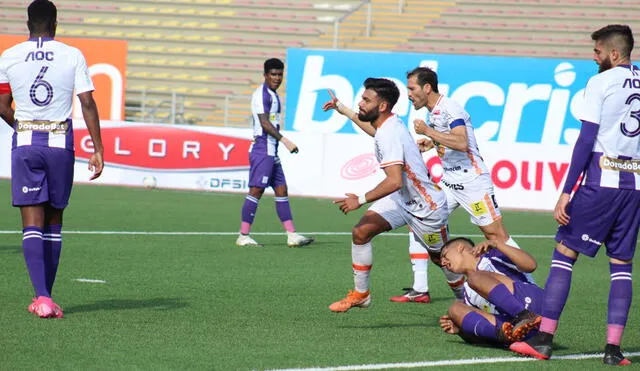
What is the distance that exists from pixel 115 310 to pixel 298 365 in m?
2.61

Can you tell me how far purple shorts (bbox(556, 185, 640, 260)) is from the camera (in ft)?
24.6

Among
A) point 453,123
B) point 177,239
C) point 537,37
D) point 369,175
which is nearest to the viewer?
point 453,123

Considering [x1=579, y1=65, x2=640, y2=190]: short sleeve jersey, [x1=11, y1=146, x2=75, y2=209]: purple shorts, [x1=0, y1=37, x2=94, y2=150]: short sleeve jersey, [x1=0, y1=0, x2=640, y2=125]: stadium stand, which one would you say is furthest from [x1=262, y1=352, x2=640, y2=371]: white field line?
[x1=0, y1=0, x2=640, y2=125]: stadium stand

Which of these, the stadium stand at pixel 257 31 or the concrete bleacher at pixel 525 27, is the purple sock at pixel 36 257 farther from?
the concrete bleacher at pixel 525 27

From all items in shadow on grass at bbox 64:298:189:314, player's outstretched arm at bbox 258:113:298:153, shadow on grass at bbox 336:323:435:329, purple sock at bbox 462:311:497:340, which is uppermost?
player's outstretched arm at bbox 258:113:298:153

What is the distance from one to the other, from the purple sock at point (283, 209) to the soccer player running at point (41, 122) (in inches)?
258

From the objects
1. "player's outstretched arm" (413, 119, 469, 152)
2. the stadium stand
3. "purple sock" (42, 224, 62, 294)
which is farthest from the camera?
the stadium stand

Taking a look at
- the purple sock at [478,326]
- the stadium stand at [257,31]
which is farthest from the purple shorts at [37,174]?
the stadium stand at [257,31]

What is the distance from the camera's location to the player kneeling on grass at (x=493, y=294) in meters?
7.88

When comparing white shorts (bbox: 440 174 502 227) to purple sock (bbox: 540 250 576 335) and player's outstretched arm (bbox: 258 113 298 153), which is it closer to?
purple sock (bbox: 540 250 576 335)

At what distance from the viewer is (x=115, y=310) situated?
9.16 meters

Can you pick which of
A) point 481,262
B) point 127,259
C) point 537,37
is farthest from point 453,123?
point 537,37

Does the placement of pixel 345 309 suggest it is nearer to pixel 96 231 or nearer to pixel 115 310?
pixel 115 310

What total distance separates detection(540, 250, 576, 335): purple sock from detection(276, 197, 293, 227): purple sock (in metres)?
7.68
